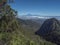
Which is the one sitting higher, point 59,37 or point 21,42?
point 21,42

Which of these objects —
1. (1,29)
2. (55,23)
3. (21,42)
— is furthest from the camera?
(55,23)

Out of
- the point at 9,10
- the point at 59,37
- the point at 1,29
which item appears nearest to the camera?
the point at 1,29

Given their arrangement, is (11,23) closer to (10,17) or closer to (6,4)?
(10,17)

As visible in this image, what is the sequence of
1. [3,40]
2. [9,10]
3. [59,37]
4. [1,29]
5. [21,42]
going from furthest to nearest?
[59,37]
[9,10]
[1,29]
[21,42]
[3,40]

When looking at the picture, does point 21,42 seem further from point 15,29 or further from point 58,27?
point 58,27

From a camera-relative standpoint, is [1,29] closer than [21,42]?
No

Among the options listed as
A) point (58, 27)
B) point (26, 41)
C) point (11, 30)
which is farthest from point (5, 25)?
point (58, 27)

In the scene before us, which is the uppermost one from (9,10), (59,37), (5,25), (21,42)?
(9,10)

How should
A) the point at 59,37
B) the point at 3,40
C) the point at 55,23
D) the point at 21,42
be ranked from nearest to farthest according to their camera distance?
the point at 3,40 → the point at 21,42 → the point at 59,37 → the point at 55,23

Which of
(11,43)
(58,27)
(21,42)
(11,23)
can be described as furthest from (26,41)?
(58,27)
